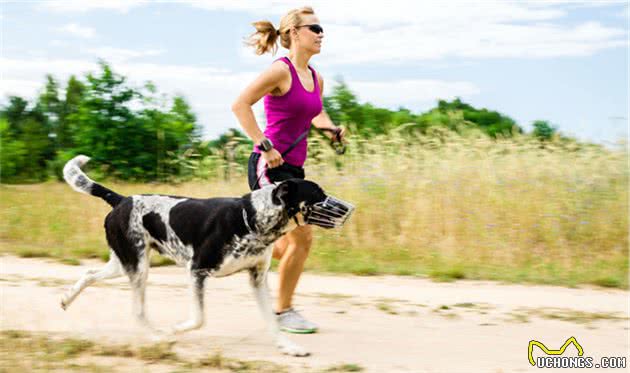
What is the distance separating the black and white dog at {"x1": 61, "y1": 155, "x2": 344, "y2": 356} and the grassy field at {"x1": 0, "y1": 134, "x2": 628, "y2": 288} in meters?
A: 3.94

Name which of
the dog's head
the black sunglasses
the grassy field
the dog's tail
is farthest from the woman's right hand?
the grassy field

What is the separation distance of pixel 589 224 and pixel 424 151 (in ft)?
10.9

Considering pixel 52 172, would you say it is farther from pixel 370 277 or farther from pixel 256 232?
pixel 256 232

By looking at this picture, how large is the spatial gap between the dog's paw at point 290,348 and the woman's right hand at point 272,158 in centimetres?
131

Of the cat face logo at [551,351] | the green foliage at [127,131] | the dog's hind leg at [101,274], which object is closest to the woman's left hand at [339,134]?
the dog's hind leg at [101,274]

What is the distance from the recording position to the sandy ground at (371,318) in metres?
5.58

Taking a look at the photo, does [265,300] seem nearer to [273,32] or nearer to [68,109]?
[273,32]

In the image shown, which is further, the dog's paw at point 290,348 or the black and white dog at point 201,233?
the dog's paw at point 290,348

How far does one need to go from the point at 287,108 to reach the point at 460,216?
19.3ft

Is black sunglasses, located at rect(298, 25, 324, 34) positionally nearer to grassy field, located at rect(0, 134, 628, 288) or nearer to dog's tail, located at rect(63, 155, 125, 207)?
dog's tail, located at rect(63, 155, 125, 207)

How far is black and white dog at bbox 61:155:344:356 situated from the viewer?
5176mm

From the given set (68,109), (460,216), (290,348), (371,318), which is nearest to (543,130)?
(460,216)

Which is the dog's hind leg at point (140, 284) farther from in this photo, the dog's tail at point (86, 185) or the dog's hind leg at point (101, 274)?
the dog's tail at point (86, 185)

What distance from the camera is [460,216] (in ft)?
A: 36.3
